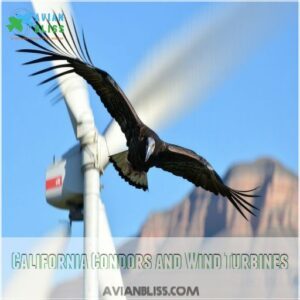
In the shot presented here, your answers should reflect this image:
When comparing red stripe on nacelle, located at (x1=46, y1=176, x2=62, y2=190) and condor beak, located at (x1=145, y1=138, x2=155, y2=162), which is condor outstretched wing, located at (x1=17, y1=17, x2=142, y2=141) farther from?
red stripe on nacelle, located at (x1=46, y1=176, x2=62, y2=190)

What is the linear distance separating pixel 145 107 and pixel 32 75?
5.10 m

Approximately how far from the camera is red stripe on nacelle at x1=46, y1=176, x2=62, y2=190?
2595 cm

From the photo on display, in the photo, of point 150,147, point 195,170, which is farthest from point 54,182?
point 150,147

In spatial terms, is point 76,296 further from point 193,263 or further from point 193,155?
point 193,155

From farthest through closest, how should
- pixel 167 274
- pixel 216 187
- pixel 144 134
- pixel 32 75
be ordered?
pixel 167 274 < pixel 216 187 < pixel 144 134 < pixel 32 75

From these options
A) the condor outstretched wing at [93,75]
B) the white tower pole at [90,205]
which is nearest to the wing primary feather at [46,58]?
the condor outstretched wing at [93,75]

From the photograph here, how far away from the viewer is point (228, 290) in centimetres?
5291

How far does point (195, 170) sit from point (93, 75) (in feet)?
8.65

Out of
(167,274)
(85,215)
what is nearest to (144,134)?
(85,215)

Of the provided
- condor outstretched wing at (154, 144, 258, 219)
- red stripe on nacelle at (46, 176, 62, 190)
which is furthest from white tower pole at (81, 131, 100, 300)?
condor outstretched wing at (154, 144, 258, 219)

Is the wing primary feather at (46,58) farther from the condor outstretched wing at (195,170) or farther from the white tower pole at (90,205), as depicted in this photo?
the white tower pole at (90,205)

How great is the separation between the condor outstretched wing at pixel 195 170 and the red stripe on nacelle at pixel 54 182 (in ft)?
17.7

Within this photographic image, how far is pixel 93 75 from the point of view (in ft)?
64.4

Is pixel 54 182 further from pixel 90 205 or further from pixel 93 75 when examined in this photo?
pixel 93 75
